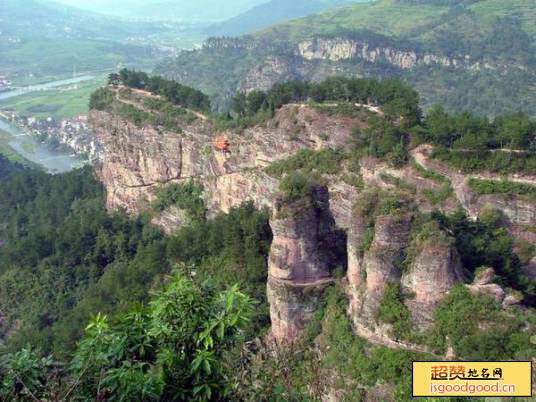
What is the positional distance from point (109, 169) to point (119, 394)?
35.2 metres

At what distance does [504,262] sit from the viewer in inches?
755

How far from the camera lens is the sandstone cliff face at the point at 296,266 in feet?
62.4

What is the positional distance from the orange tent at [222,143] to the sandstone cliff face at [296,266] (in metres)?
12.9

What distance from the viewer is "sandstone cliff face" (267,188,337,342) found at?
19.0 m

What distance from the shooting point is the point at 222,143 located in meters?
31.6

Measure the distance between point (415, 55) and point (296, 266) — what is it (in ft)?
270

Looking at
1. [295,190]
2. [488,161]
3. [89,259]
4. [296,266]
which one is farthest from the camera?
[89,259]

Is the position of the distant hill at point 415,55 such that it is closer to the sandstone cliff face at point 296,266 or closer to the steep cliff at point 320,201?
the steep cliff at point 320,201

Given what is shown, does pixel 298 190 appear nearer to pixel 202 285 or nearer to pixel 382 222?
pixel 382 222

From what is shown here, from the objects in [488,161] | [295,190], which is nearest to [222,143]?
[295,190]

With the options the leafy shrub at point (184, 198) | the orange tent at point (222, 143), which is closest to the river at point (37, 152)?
the leafy shrub at point (184, 198)

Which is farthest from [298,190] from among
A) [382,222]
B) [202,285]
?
[202,285]

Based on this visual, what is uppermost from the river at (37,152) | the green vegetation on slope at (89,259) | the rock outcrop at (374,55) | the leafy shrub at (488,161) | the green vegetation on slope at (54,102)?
the leafy shrub at (488,161)

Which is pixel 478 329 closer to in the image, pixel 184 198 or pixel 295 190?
pixel 295 190
